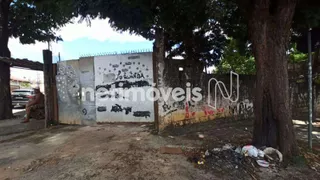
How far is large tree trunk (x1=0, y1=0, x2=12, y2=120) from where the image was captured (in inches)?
344

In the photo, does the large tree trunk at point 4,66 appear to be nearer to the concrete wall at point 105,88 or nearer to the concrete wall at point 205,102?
the concrete wall at point 105,88

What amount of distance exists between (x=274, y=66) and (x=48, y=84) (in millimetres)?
6917

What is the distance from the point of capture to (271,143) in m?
3.98

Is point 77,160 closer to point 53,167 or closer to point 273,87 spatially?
point 53,167

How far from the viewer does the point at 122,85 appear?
269 inches

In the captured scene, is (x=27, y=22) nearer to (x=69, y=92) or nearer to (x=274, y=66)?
(x=69, y=92)

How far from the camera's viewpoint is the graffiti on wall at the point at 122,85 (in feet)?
21.7

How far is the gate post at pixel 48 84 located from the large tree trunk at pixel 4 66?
2985 mm

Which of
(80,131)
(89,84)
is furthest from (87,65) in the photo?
(80,131)

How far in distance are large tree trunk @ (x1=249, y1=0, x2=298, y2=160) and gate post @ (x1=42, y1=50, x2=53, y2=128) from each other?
6.58 meters

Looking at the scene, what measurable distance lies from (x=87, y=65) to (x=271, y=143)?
5864 mm

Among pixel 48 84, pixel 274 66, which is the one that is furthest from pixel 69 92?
pixel 274 66

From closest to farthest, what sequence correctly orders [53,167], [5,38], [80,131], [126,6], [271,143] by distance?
[53,167] → [271,143] → [126,6] → [80,131] → [5,38]

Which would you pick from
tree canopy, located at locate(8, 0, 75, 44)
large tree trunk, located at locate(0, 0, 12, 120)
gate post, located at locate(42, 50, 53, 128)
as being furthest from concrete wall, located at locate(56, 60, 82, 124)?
large tree trunk, located at locate(0, 0, 12, 120)
